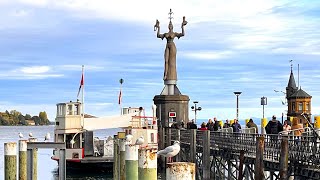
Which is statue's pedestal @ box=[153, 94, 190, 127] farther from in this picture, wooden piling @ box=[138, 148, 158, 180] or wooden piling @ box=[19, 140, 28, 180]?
wooden piling @ box=[138, 148, 158, 180]

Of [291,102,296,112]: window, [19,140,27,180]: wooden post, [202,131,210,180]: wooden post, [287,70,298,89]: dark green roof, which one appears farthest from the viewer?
[287,70,298,89]: dark green roof

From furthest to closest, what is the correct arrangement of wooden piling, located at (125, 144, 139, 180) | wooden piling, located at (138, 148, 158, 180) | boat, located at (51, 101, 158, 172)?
boat, located at (51, 101, 158, 172) → wooden piling, located at (125, 144, 139, 180) → wooden piling, located at (138, 148, 158, 180)

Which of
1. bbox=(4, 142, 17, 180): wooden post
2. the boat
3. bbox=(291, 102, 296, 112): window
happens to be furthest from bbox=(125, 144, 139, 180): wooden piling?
bbox=(291, 102, 296, 112): window

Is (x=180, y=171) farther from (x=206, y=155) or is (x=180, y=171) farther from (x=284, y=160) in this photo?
(x=206, y=155)

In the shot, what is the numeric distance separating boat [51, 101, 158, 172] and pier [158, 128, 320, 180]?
8047mm

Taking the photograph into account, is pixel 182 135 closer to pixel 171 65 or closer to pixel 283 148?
pixel 171 65

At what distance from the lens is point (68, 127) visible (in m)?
47.5

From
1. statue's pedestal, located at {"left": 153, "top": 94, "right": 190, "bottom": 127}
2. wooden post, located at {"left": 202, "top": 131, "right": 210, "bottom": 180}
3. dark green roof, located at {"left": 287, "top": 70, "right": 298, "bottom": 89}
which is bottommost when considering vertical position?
wooden post, located at {"left": 202, "top": 131, "right": 210, "bottom": 180}

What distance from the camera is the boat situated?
46119 millimetres

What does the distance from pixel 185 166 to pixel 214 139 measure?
22.9 meters

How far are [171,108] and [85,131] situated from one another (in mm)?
6408

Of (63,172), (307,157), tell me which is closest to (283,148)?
(307,157)

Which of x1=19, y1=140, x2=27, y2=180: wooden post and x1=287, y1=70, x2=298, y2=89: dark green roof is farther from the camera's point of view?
x1=287, y1=70, x2=298, y2=89: dark green roof

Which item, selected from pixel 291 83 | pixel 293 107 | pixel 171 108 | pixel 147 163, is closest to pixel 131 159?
pixel 147 163
